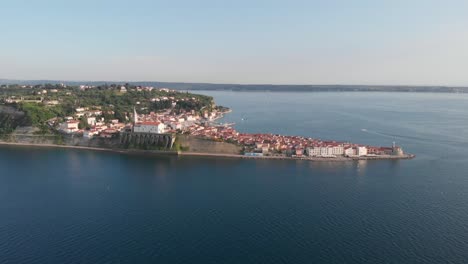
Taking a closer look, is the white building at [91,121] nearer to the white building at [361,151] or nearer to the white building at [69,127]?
the white building at [69,127]

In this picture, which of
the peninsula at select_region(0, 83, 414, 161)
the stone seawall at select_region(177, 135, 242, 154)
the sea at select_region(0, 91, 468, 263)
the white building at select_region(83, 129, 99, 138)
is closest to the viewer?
the sea at select_region(0, 91, 468, 263)

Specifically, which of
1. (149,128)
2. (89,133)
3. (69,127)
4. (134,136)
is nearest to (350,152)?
(149,128)

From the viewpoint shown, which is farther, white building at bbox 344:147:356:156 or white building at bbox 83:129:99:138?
white building at bbox 83:129:99:138

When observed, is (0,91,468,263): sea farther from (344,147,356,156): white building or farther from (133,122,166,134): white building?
(133,122,166,134): white building

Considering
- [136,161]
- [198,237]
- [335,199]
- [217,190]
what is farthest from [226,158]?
[198,237]

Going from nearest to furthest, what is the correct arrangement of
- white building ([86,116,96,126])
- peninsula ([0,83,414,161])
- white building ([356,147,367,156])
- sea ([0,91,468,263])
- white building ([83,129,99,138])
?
1. sea ([0,91,468,263])
2. white building ([356,147,367,156])
3. peninsula ([0,83,414,161])
4. white building ([83,129,99,138])
5. white building ([86,116,96,126])

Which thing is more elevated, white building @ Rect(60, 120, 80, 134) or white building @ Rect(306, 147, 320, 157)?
white building @ Rect(60, 120, 80, 134)

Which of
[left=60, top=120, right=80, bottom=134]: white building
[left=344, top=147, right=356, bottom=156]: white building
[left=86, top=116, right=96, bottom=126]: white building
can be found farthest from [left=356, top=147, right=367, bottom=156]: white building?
[left=86, top=116, right=96, bottom=126]: white building

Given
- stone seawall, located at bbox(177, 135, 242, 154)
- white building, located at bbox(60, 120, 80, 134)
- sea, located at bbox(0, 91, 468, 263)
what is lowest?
sea, located at bbox(0, 91, 468, 263)

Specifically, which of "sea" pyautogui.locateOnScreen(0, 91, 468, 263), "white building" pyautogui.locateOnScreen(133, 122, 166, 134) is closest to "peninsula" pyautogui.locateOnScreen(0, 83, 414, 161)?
"white building" pyautogui.locateOnScreen(133, 122, 166, 134)
